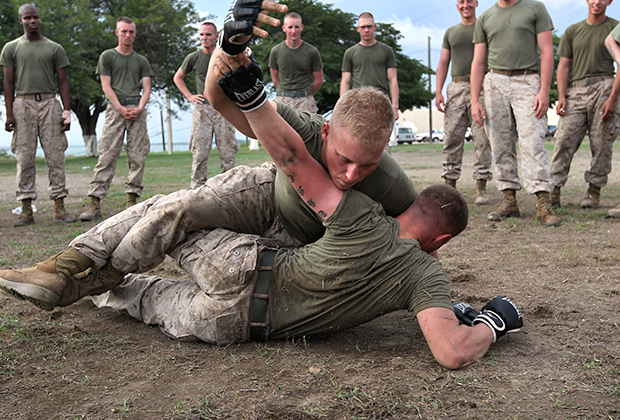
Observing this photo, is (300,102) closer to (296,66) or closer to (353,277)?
(296,66)

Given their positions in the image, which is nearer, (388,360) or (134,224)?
(388,360)

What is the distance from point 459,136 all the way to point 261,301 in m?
5.75

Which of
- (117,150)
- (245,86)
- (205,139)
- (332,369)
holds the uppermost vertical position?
(245,86)

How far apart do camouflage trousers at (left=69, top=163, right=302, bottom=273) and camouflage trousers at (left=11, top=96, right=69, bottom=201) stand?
170 inches

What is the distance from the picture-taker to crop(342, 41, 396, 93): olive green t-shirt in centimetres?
846

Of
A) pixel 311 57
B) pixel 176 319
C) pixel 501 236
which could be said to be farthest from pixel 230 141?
pixel 176 319

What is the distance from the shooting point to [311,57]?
8.62m

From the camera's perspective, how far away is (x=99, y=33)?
87.5 ft

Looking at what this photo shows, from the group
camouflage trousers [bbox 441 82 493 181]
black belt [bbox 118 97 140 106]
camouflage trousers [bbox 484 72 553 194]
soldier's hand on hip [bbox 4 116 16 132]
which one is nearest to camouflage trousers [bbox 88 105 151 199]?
black belt [bbox 118 97 140 106]

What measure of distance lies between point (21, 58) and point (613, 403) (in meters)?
7.13

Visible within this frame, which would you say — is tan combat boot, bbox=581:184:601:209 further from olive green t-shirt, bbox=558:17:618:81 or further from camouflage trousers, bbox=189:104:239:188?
camouflage trousers, bbox=189:104:239:188

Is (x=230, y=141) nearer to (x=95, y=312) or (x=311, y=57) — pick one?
(x=311, y=57)

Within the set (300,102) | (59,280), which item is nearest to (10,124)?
(300,102)

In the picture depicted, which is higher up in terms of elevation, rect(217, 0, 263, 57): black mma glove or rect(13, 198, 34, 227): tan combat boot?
rect(217, 0, 263, 57): black mma glove
